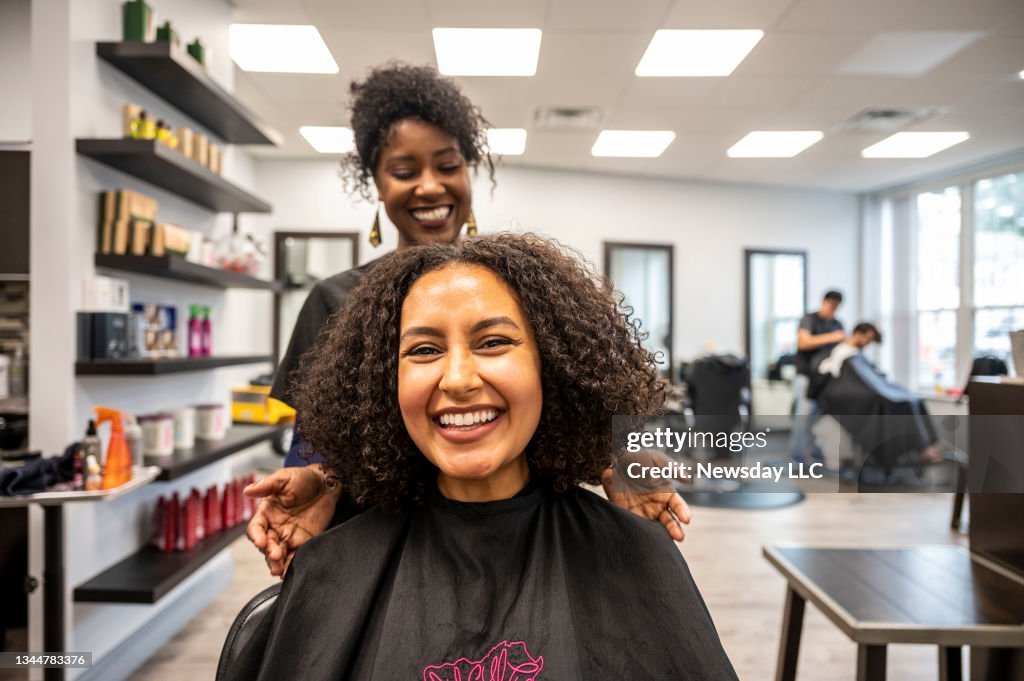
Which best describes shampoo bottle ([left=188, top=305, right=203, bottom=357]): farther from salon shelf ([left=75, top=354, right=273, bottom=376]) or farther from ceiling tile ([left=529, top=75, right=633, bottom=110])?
ceiling tile ([left=529, top=75, right=633, bottom=110])

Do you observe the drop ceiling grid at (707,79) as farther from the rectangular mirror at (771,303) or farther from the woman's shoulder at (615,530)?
the rectangular mirror at (771,303)

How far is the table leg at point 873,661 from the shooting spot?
134cm

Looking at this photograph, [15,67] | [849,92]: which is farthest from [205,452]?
[849,92]

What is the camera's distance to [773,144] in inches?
149

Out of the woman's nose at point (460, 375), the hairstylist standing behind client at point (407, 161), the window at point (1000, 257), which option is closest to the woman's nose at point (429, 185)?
the hairstylist standing behind client at point (407, 161)

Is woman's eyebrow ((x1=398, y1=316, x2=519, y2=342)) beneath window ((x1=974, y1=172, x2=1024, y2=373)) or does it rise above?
beneath

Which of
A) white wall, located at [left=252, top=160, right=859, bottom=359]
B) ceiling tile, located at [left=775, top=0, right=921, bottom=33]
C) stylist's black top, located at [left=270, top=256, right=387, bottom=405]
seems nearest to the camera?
stylist's black top, located at [left=270, top=256, right=387, bottom=405]

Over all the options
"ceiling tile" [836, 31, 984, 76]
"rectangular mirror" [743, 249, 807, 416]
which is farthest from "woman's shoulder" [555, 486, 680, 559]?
"rectangular mirror" [743, 249, 807, 416]

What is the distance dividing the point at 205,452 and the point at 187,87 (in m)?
1.47

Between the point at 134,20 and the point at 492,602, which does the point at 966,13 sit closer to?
the point at 492,602

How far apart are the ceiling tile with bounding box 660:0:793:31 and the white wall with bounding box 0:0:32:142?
2.37 m

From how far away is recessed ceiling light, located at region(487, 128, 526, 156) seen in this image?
168 centimetres

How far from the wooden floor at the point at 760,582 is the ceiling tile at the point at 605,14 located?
1.95m

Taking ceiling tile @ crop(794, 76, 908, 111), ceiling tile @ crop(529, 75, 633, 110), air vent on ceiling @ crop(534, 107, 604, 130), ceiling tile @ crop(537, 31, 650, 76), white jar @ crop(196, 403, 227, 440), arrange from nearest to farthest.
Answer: ceiling tile @ crop(794, 76, 908, 111)
ceiling tile @ crop(537, 31, 650, 76)
white jar @ crop(196, 403, 227, 440)
ceiling tile @ crop(529, 75, 633, 110)
air vent on ceiling @ crop(534, 107, 604, 130)
